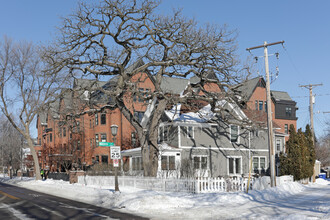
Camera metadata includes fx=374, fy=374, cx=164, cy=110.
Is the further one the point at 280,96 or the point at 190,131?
the point at 280,96

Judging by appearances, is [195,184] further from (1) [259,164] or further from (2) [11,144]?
(2) [11,144]

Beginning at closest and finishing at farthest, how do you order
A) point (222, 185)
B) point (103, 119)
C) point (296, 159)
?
point (222, 185), point (296, 159), point (103, 119)

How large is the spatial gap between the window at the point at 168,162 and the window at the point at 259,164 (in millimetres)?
9725

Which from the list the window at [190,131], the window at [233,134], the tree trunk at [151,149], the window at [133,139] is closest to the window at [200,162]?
the window at [190,131]

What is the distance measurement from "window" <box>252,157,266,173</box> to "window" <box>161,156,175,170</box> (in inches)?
383

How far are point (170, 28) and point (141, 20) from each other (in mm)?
2175

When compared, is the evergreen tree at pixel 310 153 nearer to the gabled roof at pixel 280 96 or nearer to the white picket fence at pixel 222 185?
the white picket fence at pixel 222 185

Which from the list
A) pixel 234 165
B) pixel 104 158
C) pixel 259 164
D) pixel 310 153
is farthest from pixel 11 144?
pixel 310 153

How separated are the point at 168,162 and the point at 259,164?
1129 cm

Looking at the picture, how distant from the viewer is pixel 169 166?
3494cm

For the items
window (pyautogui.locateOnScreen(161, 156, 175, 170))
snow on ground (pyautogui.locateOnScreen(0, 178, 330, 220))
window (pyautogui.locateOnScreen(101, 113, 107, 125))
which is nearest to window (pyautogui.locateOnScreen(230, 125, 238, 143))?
window (pyautogui.locateOnScreen(161, 156, 175, 170))

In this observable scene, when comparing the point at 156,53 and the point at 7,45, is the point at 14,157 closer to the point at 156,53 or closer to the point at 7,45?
the point at 7,45

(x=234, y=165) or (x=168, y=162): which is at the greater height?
(x=168, y=162)

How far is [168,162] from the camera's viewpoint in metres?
34.8
